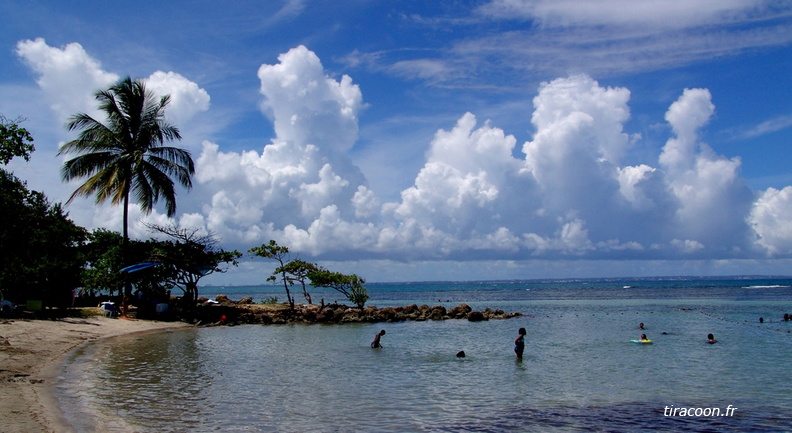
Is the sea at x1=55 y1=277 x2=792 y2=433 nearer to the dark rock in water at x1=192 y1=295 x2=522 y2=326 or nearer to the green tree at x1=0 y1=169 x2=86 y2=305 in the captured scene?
the green tree at x1=0 y1=169 x2=86 y2=305

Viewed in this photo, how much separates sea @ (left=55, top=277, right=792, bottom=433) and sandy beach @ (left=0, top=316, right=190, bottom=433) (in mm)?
559

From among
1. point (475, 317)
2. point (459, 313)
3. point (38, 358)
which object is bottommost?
point (475, 317)

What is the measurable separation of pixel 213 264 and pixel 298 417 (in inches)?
982

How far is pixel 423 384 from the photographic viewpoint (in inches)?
685

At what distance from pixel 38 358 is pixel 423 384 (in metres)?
12.6

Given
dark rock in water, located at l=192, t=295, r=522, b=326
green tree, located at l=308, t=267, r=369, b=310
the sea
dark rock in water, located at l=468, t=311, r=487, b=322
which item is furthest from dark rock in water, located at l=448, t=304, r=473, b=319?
the sea

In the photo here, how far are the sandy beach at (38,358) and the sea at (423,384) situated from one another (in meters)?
0.56

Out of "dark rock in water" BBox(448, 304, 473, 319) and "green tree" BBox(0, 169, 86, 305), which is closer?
"green tree" BBox(0, 169, 86, 305)

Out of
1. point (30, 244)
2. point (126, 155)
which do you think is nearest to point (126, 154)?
point (126, 155)

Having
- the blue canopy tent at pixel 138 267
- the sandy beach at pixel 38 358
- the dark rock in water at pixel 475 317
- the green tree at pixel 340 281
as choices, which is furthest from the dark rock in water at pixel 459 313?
the blue canopy tent at pixel 138 267

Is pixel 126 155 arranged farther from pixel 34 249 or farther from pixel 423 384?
pixel 423 384

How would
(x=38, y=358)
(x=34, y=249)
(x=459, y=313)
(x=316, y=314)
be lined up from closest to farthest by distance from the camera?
(x=38, y=358), (x=34, y=249), (x=316, y=314), (x=459, y=313)

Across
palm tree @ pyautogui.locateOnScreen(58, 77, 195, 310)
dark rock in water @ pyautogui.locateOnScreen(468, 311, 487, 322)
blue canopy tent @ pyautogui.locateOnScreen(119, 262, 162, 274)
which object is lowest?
dark rock in water @ pyautogui.locateOnScreen(468, 311, 487, 322)

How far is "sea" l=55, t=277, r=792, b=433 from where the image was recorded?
1265 centimetres
